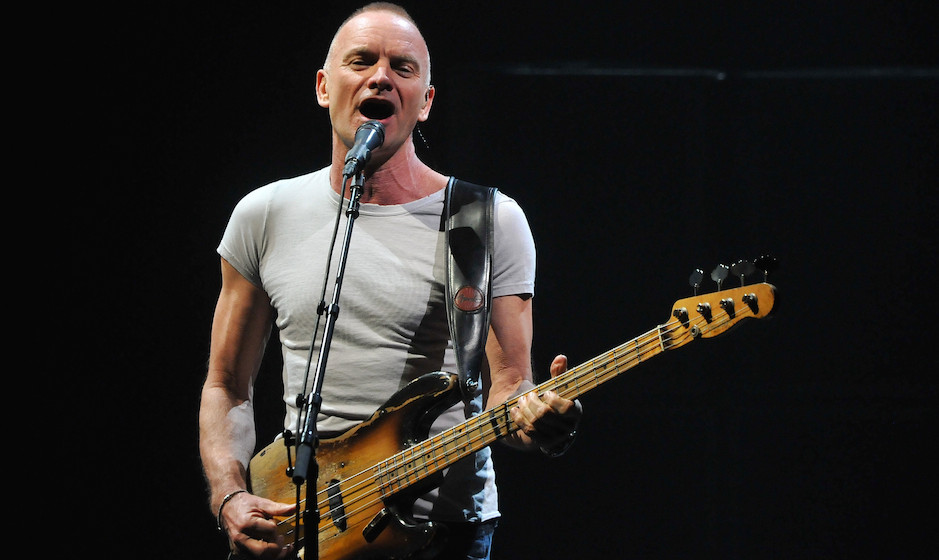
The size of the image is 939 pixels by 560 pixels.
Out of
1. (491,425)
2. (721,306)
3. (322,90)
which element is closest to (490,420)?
(491,425)

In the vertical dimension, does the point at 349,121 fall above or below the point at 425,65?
below

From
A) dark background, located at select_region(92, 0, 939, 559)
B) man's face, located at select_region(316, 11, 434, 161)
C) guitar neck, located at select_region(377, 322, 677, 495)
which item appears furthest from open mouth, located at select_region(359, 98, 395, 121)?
dark background, located at select_region(92, 0, 939, 559)

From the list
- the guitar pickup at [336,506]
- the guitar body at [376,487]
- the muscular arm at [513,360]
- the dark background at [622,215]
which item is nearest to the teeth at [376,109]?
the muscular arm at [513,360]

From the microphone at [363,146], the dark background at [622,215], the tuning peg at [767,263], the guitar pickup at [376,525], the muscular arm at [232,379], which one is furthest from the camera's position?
the dark background at [622,215]

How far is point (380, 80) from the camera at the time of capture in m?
2.29

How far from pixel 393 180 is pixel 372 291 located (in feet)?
1.11

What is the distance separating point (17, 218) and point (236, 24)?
1.20 metres

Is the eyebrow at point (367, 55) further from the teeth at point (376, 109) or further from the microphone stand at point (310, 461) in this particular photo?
the microphone stand at point (310, 461)

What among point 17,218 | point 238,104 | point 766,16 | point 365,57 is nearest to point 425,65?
point 365,57

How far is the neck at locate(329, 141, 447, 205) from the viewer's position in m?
2.38

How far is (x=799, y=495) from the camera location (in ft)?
11.4

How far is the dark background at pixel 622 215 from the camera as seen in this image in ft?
11.6

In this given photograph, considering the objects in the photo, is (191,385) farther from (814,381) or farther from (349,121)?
(814,381)

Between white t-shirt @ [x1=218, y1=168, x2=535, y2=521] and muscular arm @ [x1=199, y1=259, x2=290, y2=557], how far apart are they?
0.23 ft
